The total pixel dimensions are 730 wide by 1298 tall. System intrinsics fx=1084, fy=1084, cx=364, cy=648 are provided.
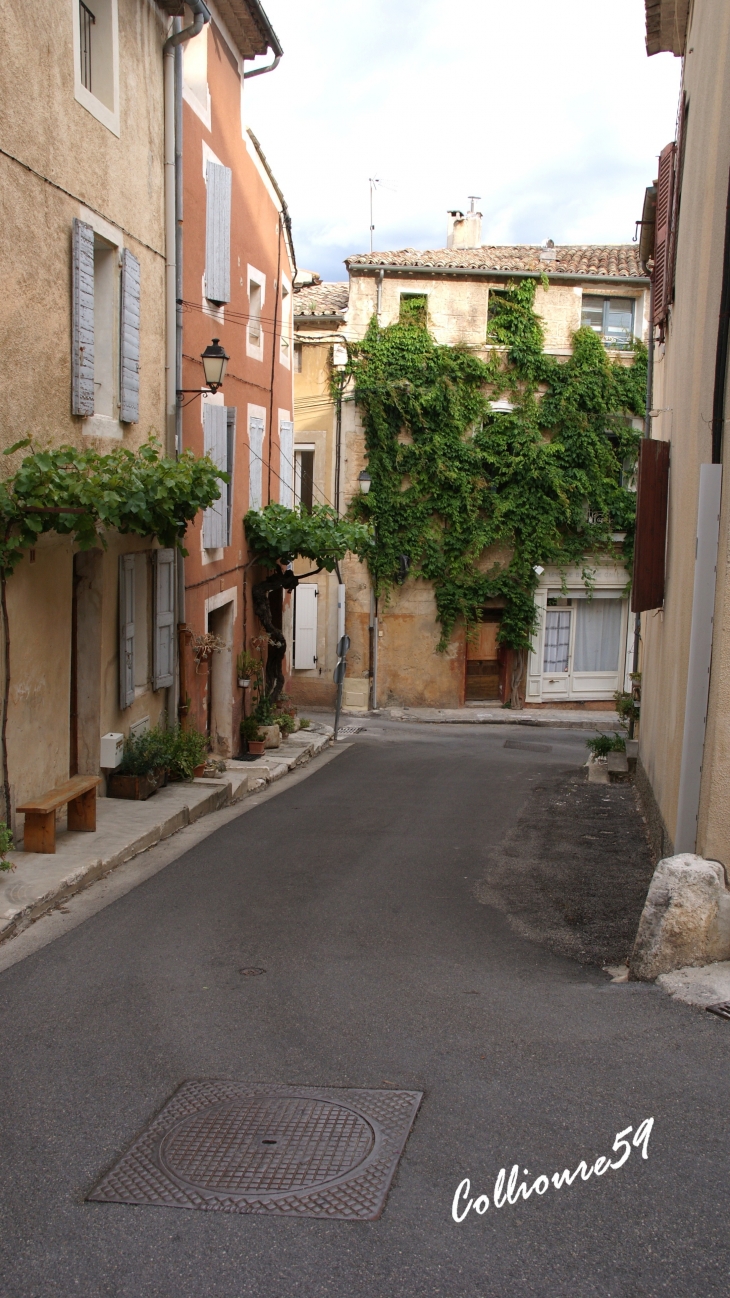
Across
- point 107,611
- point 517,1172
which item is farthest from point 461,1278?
point 107,611

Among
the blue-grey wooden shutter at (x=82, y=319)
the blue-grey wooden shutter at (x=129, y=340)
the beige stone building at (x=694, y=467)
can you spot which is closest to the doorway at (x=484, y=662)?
the beige stone building at (x=694, y=467)

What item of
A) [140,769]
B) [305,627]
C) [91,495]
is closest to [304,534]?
[140,769]

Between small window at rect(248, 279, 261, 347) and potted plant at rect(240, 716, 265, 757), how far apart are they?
5.69 meters

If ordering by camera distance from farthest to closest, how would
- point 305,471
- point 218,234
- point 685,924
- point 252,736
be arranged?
point 305,471 < point 252,736 < point 218,234 < point 685,924

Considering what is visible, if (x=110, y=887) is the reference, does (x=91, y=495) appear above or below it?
above

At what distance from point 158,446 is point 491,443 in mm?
13708

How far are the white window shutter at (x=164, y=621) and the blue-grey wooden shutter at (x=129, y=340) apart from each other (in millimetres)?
1741

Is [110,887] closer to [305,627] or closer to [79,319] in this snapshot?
[79,319]

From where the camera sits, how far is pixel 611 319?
78.4 ft

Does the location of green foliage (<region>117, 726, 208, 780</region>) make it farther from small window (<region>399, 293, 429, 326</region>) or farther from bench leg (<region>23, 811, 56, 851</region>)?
small window (<region>399, 293, 429, 326</region>)

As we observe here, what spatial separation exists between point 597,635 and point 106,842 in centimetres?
1792

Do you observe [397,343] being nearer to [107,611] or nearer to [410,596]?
[410,596]

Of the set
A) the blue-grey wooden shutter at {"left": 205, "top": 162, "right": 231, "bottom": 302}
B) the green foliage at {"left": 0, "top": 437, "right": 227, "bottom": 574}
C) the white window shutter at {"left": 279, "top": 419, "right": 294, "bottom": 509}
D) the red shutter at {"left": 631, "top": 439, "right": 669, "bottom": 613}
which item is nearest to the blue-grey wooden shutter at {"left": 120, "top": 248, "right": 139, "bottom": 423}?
the green foliage at {"left": 0, "top": 437, "right": 227, "bottom": 574}

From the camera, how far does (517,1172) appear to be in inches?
146
